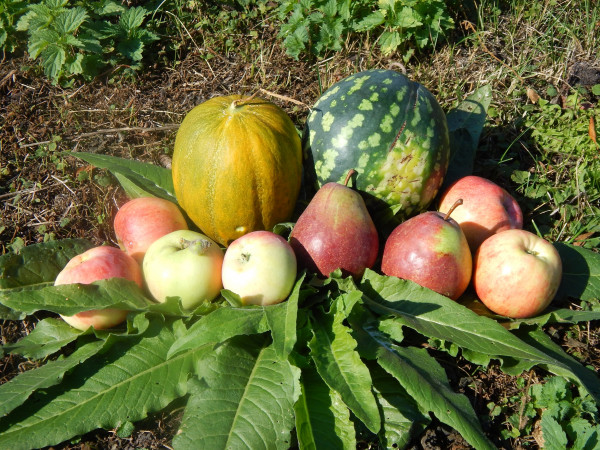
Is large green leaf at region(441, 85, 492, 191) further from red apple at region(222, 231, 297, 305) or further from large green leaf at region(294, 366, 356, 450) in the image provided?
large green leaf at region(294, 366, 356, 450)

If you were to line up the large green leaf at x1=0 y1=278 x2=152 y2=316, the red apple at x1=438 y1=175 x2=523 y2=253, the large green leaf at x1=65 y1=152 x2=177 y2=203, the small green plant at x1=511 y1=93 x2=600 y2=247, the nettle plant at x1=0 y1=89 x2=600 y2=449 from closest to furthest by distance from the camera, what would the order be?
the nettle plant at x1=0 y1=89 x2=600 y2=449 < the large green leaf at x1=0 y1=278 x2=152 y2=316 < the red apple at x1=438 y1=175 x2=523 y2=253 < the large green leaf at x1=65 y1=152 x2=177 y2=203 < the small green plant at x1=511 y1=93 x2=600 y2=247

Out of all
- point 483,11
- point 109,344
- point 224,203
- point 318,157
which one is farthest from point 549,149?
point 109,344

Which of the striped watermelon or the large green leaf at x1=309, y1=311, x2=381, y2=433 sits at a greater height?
the striped watermelon

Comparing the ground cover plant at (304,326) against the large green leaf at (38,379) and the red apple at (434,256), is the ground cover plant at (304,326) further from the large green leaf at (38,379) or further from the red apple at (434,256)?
the red apple at (434,256)

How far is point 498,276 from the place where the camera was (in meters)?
2.78

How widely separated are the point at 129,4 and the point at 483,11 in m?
3.00

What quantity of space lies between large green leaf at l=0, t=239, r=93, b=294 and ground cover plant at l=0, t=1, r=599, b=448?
1cm

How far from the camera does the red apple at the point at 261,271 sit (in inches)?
105

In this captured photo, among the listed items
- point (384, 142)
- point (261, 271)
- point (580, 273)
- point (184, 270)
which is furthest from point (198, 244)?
point (580, 273)

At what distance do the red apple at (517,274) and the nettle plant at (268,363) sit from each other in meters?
0.09

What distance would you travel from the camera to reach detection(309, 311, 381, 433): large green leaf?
2217 mm

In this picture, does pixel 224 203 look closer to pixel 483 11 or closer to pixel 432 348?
pixel 432 348

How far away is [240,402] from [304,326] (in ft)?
1.64

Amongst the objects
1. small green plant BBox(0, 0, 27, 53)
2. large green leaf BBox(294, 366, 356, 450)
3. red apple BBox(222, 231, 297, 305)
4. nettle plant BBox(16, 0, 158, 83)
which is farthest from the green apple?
small green plant BBox(0, 0, 27, 53)
